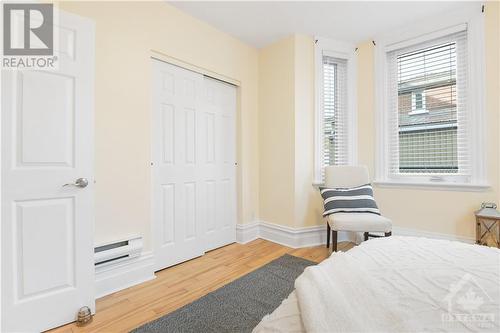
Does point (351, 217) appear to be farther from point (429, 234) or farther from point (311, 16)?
point (311, 16)

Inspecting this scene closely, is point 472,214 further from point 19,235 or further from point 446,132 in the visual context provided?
point 19,235

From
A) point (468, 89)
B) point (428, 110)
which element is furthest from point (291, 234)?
point (468, 89)

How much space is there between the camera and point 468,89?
2.46 metres

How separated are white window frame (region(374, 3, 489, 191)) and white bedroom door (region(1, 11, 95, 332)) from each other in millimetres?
3100

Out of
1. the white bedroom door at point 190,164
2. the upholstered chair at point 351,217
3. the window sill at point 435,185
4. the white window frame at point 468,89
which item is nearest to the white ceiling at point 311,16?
the white window frame at point 468,89

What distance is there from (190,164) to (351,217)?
5.84 feet

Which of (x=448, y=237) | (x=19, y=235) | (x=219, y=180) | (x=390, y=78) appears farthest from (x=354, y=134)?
(x=19, y=235)

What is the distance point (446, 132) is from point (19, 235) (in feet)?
12.6

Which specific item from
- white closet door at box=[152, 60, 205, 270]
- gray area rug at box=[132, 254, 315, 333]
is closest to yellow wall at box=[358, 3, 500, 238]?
gray area rug at box=[132, 254, 315, 333]

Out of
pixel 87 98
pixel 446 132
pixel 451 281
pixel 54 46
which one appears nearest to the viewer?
pixel 451 281

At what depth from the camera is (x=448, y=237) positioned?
100 inches

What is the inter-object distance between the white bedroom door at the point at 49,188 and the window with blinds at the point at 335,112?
265 centimetres

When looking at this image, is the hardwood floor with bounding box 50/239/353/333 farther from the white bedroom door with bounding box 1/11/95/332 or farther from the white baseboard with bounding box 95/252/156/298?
the white bedroom door with bounding box 1/11/95/332

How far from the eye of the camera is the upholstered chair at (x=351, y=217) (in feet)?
7.57
